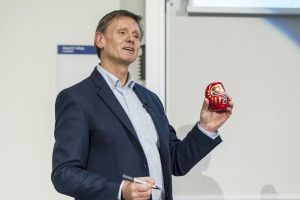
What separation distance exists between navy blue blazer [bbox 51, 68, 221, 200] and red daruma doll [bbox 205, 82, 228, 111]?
0.18 metres

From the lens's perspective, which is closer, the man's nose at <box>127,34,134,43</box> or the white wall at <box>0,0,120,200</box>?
the man's nose at <box>127,34,134,43</box>

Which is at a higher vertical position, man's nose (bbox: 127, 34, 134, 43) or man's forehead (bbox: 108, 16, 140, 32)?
man's forehead (bbox: 108, 16, 140, 32)

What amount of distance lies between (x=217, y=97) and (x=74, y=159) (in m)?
0.46

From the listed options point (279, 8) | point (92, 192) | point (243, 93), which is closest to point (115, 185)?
point (92, 192)

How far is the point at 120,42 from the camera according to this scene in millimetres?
1235

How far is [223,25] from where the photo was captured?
168 centimetres

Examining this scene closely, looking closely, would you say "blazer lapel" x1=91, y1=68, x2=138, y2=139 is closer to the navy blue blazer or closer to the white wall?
the navy blue blazer

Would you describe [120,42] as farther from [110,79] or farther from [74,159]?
[74,159]

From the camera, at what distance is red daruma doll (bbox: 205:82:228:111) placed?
1171 millimetres

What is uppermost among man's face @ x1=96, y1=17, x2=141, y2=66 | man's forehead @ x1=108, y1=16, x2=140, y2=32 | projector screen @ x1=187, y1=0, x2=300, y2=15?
projector screen @ x1=187, y1=0, x2=300, y2=15

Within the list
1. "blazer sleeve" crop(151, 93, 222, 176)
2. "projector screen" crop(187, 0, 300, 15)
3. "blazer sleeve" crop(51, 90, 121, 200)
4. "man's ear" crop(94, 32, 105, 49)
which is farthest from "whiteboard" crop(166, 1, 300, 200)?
"blazer sleeve" crop(51, 90, 121, 200)

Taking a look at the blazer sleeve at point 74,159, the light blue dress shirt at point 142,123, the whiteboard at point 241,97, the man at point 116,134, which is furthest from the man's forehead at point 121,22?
the whiteboard at point 241,97

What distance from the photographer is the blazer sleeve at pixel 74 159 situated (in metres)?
0.96

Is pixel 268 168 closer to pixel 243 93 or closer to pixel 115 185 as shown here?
pixel 243 93
